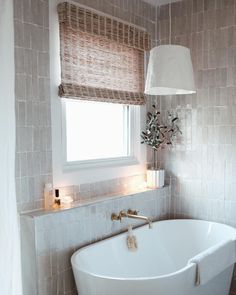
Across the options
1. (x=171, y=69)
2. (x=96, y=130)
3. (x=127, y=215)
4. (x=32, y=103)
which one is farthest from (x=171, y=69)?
(x=127, y=215)

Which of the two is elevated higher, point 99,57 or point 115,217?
point 99,57

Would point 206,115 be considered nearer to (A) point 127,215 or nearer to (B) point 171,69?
(A) point 127,215

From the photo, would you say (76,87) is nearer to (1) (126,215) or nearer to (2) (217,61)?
(1) (126,215)

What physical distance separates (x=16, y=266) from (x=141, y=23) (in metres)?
2.49

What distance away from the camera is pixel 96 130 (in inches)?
132

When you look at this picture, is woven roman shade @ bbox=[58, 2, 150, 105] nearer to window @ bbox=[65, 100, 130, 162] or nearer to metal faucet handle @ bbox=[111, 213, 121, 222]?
window @ bbox=[65, 100, 130, 162]

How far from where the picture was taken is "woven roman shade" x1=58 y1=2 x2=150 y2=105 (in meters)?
2.86

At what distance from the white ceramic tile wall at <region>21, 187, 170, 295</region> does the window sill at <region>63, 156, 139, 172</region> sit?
1.09 ft

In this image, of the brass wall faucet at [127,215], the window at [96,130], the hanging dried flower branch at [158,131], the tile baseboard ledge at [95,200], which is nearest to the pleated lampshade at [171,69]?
the window at [96,130]

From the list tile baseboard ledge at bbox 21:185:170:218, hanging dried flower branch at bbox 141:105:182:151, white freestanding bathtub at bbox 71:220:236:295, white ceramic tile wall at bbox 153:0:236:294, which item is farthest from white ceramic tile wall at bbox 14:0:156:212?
white ceramic tile wall at bbox 153:0:236:294

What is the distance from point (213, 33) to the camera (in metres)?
3.45

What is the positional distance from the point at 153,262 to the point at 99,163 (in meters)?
0.97

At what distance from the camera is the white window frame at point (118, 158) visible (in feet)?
9.63

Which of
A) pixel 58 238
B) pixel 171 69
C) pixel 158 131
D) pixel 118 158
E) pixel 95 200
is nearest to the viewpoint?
pixel 171 69
